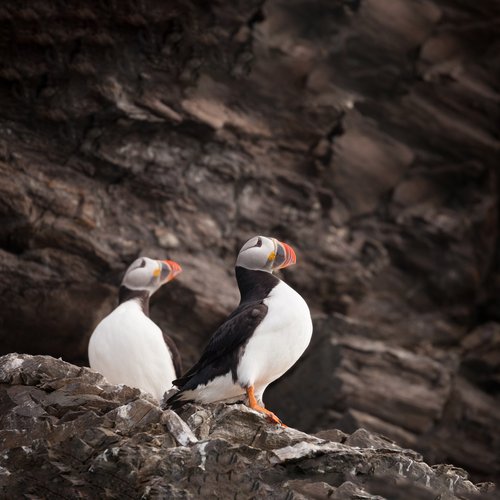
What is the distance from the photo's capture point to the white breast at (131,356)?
31.6 ft

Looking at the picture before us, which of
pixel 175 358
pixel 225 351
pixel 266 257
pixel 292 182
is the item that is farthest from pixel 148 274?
pixel 292 182

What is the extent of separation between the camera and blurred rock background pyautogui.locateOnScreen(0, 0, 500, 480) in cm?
1165

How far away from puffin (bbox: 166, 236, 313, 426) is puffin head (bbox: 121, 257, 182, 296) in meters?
2.09

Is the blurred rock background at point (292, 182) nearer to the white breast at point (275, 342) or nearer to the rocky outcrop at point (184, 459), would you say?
the white breast at point (275, 342)

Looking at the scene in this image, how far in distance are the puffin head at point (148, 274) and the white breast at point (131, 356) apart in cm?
64

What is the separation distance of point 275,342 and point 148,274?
2.52m

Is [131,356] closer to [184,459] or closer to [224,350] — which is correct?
[224,350]

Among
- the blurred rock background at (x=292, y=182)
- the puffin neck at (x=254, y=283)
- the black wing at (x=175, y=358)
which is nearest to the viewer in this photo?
the puffin neck at (x=254, y=283)

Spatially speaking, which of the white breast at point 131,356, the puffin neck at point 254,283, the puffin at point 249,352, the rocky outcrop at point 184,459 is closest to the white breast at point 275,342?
the puffin at point 249,352

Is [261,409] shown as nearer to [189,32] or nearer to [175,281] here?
[175,281]

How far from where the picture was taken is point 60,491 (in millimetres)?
6551

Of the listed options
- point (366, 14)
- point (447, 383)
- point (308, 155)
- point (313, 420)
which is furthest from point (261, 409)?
point (366, 14)

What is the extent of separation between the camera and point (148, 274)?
1050 cm

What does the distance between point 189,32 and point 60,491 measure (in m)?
6.95
